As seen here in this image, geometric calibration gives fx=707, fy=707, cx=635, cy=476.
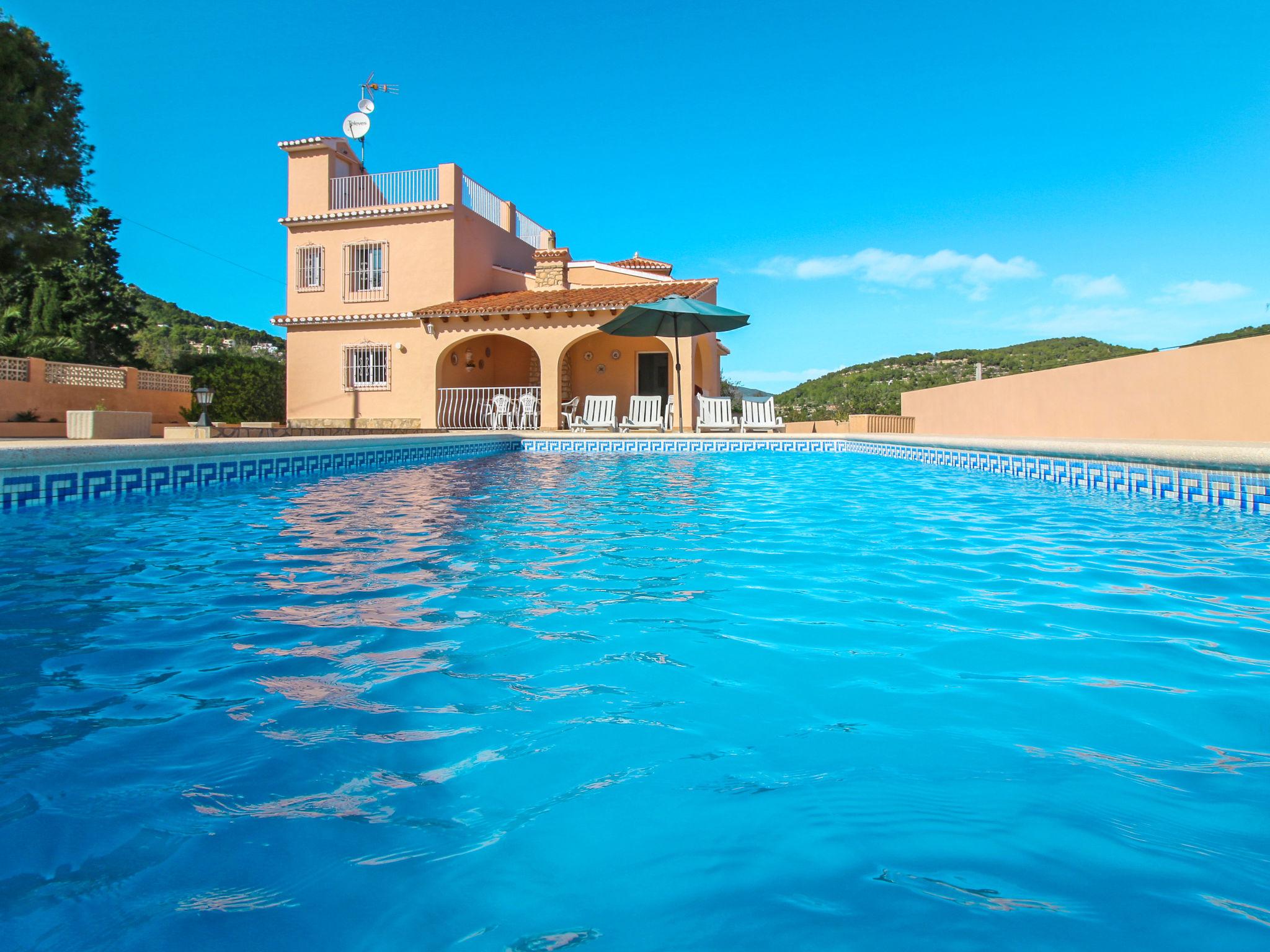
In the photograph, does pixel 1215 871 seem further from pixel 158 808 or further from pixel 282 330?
pixel 282 330

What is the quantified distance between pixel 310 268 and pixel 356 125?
14.7 ft

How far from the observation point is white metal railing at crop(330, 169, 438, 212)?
17.4 meters

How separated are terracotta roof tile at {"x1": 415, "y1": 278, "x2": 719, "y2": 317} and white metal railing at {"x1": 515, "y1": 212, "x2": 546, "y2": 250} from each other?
4499mm

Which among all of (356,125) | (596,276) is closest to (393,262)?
(356,125)

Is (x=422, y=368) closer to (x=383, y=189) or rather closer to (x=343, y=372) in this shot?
(x=343, y=372)

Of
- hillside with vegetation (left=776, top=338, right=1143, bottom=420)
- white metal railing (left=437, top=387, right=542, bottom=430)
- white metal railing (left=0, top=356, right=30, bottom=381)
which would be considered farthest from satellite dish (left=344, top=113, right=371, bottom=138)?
hillside with vegetation (left=776, top=338, right=1143, bottom=420)

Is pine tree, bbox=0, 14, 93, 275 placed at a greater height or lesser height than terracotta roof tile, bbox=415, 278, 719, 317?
greater

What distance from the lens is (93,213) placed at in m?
22.4

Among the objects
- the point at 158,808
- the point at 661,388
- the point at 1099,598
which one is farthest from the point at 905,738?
the point at 661,388

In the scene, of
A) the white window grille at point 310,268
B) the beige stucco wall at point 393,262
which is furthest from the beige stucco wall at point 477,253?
the white window grille at point 310,268

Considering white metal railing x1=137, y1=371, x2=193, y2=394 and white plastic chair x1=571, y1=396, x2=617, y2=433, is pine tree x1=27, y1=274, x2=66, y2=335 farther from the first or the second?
white plastic chair x1=571, y1=396, x2=617, y2=433

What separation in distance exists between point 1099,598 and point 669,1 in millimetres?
20877

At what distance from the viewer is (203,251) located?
2544 centimetres

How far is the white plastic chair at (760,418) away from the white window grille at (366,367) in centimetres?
882
